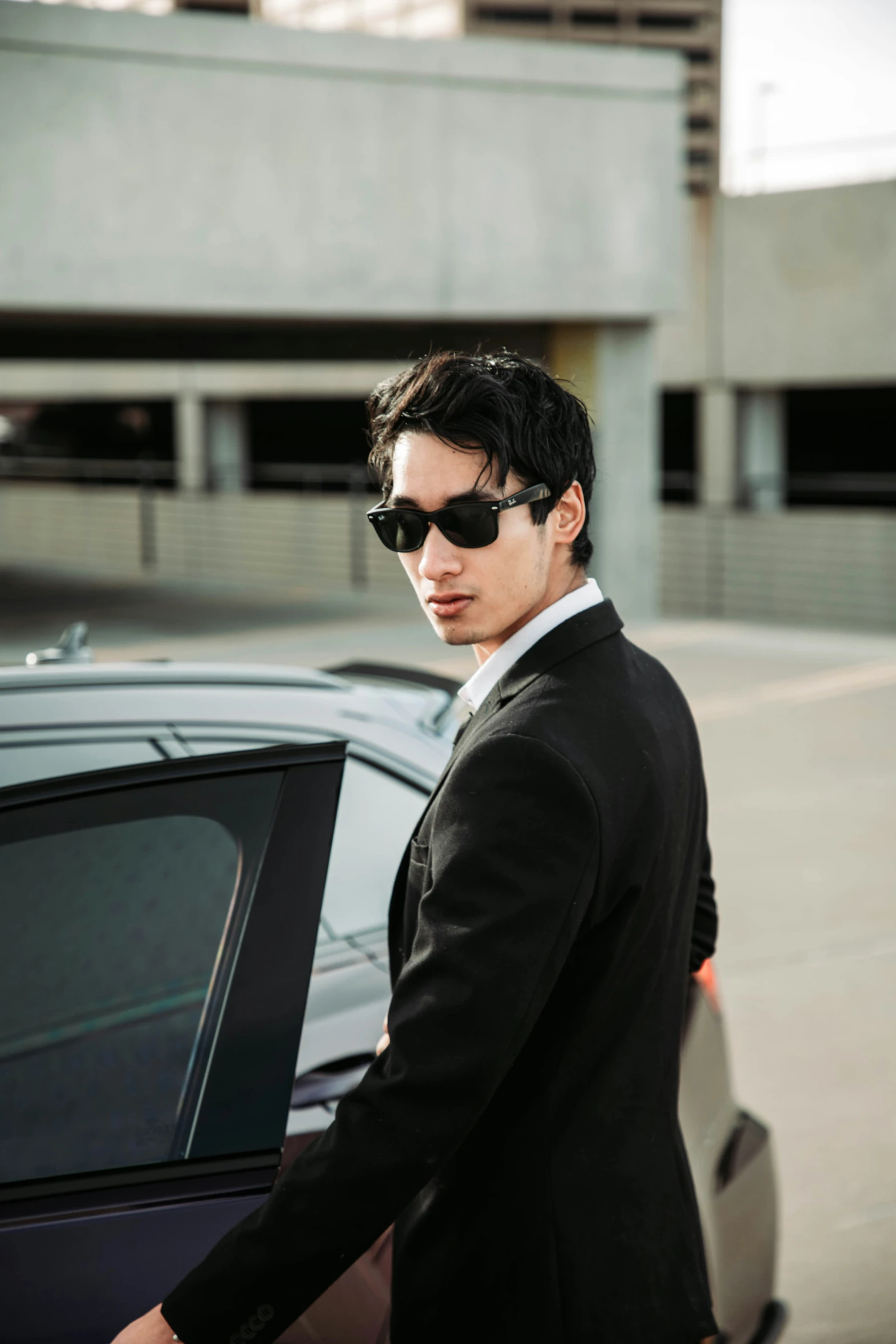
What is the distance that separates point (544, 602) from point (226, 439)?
81.8ft

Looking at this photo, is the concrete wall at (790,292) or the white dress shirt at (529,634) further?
the concrete wall at (790,292)

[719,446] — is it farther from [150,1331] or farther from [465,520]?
[150,1331]

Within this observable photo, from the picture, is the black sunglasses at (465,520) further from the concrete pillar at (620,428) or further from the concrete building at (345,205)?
the concrete pillar at (620,428)

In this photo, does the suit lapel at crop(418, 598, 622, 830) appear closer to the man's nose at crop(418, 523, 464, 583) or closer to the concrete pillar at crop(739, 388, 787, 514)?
the man's nose at crop(418, 523, 464, 583)

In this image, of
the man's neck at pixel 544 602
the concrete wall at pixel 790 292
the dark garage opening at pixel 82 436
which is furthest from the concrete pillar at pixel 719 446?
the man's neck at pixel 544 602

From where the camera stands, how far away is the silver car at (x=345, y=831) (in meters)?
2.14

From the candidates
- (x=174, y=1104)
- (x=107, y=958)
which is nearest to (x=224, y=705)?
(x=174, y=1104)

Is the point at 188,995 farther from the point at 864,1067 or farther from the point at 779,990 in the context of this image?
the point at 779,990

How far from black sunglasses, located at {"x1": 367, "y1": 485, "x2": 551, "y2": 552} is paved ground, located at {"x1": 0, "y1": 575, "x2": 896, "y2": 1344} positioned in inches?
89.1

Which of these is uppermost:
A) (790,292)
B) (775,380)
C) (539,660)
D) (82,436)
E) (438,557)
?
(790,292)

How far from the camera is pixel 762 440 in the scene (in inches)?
942

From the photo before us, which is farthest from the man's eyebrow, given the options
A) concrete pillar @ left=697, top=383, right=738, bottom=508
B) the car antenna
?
concrete pillar @ left=697, top=383, right=738, bottom=508

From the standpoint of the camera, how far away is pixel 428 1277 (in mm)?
1474

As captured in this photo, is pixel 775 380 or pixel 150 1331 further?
pixel 775 380
